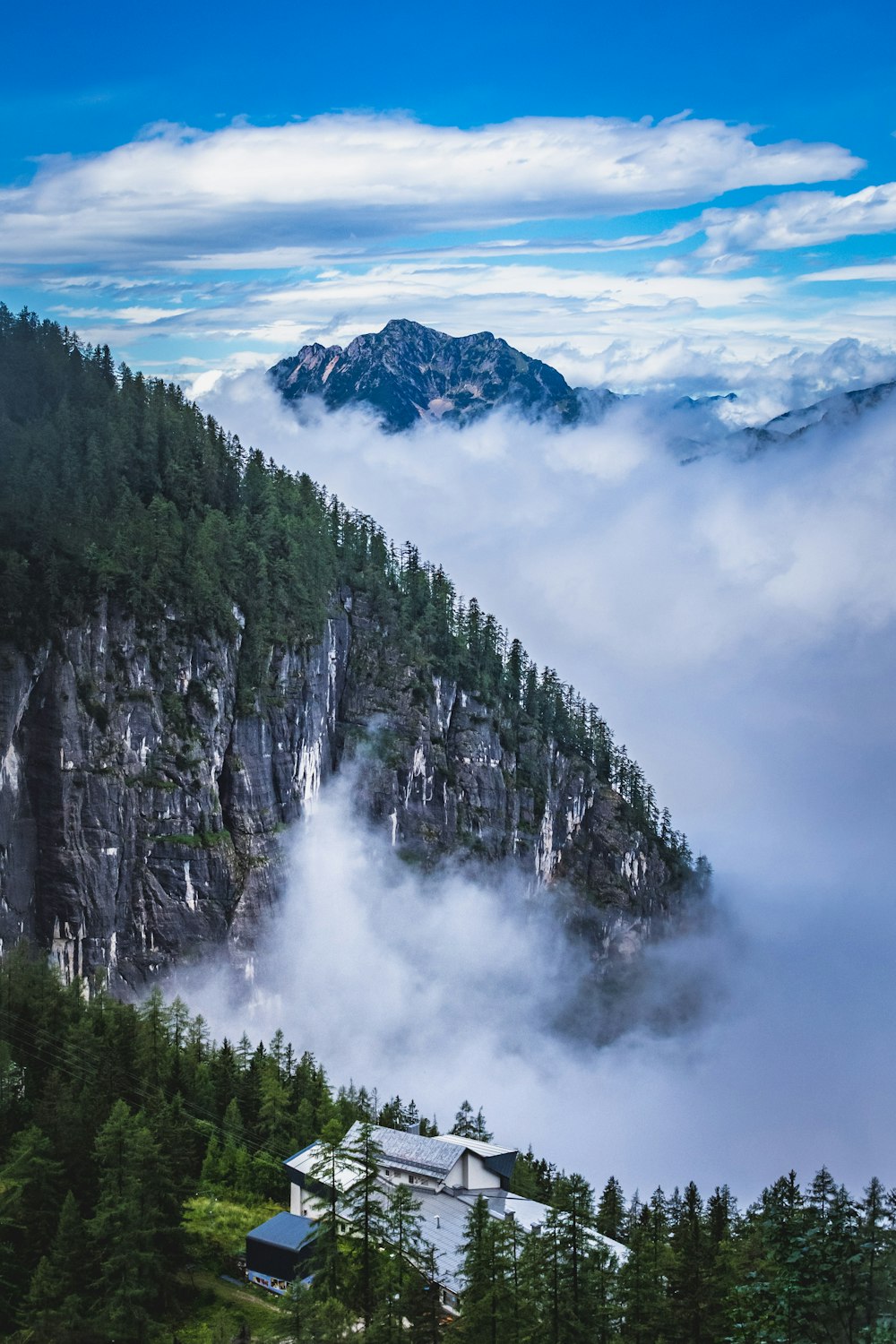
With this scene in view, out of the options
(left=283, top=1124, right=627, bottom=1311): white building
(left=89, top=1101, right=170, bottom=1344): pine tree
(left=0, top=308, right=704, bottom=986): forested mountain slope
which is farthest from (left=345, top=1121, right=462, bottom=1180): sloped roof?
(left=0, top=308, right=704, bottom=986): forested mountain slope

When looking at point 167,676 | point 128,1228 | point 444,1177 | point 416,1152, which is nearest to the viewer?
point 128,1228

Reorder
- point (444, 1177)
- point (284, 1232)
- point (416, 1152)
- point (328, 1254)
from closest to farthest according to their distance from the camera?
point (328, 1254)
point (284, 1232)
point (444, 1177)
point (416, 1152)

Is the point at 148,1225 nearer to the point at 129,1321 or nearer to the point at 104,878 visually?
the point at 129,1321

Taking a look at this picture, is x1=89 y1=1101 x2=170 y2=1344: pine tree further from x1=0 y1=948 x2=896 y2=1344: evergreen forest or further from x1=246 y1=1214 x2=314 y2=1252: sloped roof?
x1=246 y1=1214 x2=314 y2=1252: sloped roof

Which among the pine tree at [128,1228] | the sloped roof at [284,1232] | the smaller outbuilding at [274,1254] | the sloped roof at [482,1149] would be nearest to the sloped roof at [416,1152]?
the sloped roof at [482,1149]

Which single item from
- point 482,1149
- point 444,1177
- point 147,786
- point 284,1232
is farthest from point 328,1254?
point 147,786

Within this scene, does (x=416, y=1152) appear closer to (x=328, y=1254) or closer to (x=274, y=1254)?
(x=274, y=1254)
